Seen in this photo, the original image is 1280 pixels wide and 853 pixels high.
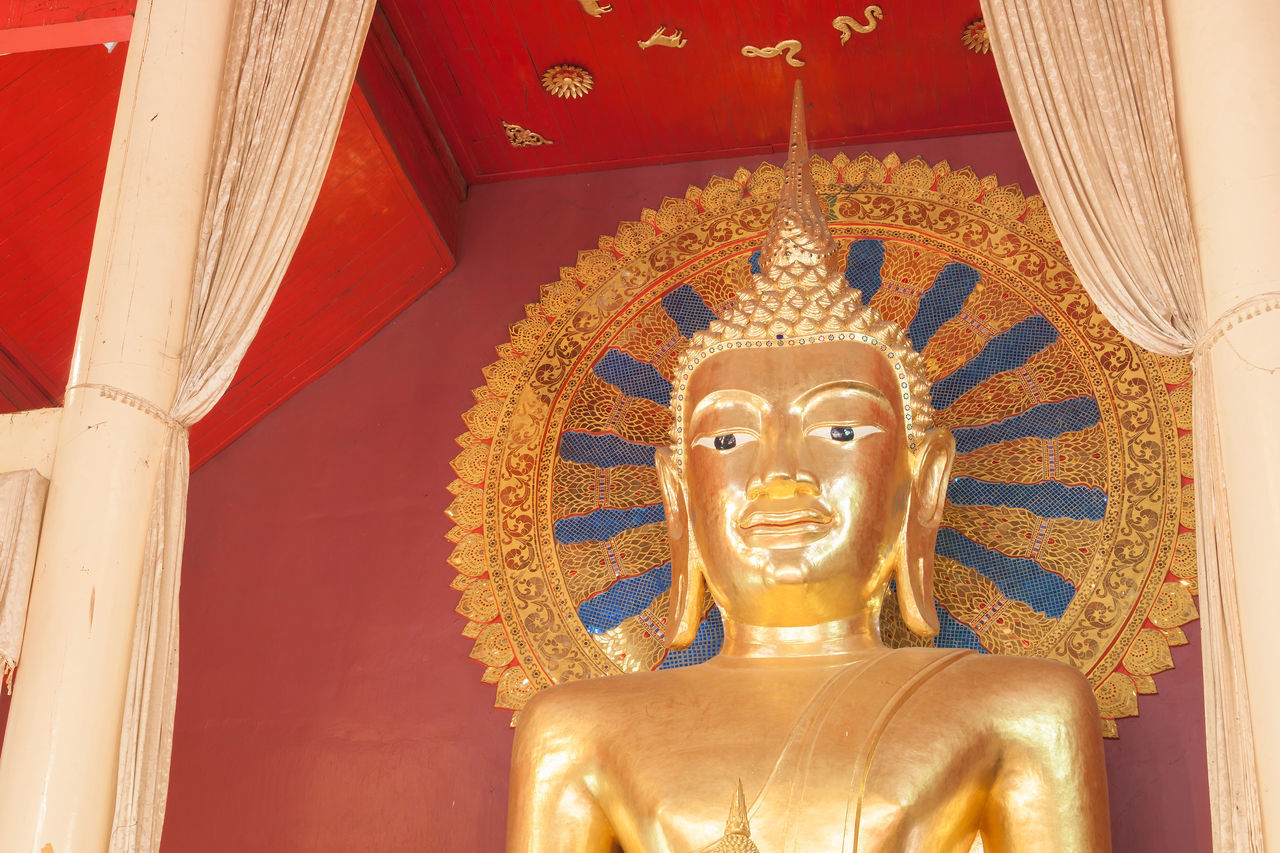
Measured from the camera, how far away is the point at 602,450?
4.28m

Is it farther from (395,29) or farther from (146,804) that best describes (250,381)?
(146,804)

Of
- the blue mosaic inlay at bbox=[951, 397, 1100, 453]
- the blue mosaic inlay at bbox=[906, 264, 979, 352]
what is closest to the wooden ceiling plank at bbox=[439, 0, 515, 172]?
the blue mosaic inlay at bbox=[906, 264, 979, 352]

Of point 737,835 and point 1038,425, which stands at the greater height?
point 1038,425

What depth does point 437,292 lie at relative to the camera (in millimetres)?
4695

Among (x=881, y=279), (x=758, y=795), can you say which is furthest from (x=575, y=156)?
(x=758, y=795)

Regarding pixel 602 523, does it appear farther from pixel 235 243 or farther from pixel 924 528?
pixel 235 243

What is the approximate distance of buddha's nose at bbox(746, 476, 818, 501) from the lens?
351 cm

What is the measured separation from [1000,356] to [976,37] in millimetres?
925

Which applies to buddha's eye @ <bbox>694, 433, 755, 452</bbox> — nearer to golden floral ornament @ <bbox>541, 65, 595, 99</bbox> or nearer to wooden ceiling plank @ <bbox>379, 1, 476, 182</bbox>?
golden floral ornament @ <bbox>541, 65, 595, 99</bbox>

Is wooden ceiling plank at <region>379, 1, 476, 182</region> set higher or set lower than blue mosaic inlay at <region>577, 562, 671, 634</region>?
higher

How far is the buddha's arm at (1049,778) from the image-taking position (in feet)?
10.1


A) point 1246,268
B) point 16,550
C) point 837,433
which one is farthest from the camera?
point 837,433

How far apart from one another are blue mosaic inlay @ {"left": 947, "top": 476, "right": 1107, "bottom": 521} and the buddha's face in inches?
16.2

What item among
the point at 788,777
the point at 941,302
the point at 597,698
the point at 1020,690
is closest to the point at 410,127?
the point at 941,302
